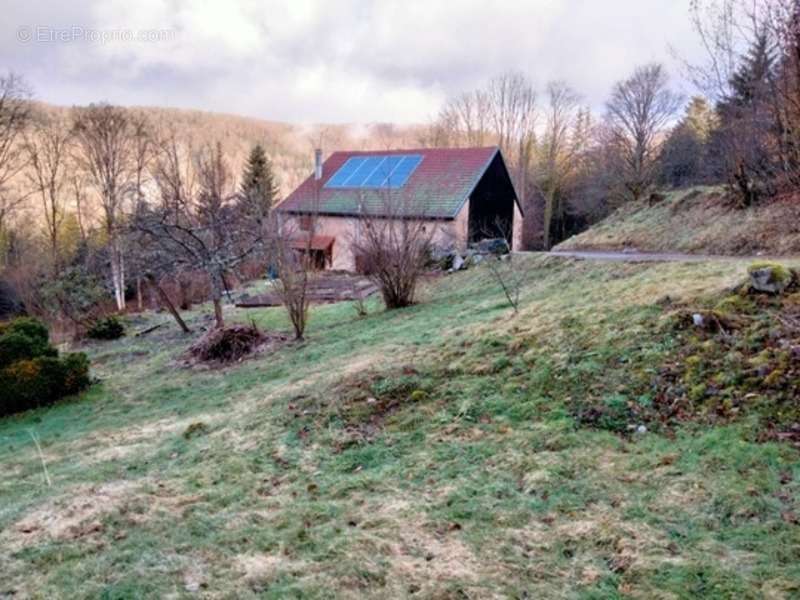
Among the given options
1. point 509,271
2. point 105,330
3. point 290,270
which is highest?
point 290,270

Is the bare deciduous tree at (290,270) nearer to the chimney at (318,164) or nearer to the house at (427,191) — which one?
the house at (427,191)

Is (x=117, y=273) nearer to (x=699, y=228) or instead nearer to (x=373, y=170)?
(x=373, y=170)

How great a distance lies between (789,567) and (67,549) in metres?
4.21

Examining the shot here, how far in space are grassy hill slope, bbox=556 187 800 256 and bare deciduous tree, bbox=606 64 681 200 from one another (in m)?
11.4

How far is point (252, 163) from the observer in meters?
34.1

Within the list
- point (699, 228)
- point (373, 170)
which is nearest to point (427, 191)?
point (373, 170)

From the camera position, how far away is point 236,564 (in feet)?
10.5

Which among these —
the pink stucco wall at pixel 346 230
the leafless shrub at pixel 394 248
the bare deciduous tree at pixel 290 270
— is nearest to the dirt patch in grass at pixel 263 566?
the bare deciduous tree at pixel 290 270

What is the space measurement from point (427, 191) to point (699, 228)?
39.0 ft

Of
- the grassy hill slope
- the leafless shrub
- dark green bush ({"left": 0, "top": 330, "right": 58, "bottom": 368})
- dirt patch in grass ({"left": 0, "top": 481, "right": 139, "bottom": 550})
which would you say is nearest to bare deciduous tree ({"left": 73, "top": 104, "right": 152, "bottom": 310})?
dark green bush ({"left": 0, "top": 330, "right": 58, "bottom": 368})

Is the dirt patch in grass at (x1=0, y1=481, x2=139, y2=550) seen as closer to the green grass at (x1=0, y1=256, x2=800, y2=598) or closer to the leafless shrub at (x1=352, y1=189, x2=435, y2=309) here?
the green grass at (x1=0, y1=256, x2=800, y2=598)

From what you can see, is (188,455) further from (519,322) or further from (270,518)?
(519,322)

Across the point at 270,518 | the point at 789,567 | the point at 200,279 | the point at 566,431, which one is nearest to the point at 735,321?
the point at 566,431

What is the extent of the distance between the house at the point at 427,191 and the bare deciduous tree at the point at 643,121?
23.1 feet
